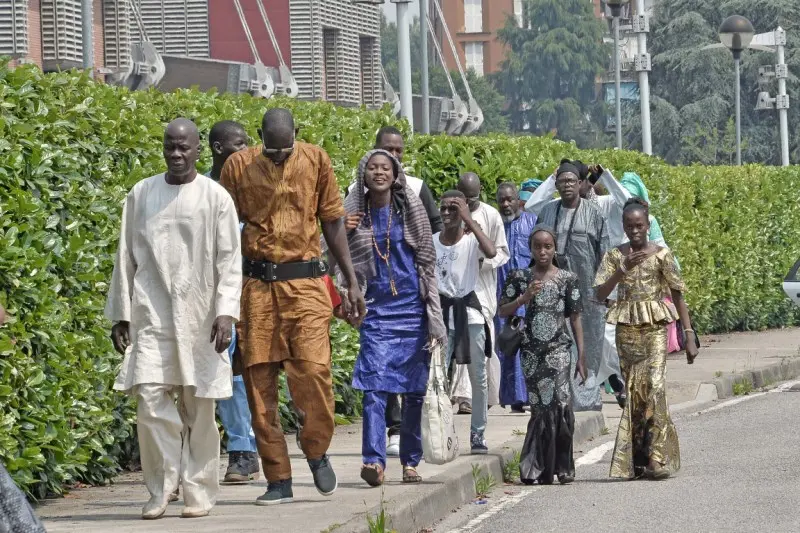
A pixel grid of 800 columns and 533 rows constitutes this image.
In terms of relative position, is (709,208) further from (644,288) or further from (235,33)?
(235,33)

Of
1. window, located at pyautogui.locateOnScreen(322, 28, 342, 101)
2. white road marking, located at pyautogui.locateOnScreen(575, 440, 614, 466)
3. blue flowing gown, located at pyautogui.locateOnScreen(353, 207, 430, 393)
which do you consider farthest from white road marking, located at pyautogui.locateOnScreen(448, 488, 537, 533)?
window, located at pyautogui.locateOnScreen(322, 28, 342, 101)

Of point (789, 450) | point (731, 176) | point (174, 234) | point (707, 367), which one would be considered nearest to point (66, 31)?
point (731, 176)

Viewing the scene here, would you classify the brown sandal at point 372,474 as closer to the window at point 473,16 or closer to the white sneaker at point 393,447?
the white sneaker at point 393,447

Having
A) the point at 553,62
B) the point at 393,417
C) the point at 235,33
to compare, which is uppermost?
the point at 553,62

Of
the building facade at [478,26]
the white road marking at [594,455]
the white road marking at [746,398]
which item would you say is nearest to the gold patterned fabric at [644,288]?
the white road marking at [594,455]

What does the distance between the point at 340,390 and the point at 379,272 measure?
4.07 meters

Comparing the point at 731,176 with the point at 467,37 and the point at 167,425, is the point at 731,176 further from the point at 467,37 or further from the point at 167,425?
the point at 467,37

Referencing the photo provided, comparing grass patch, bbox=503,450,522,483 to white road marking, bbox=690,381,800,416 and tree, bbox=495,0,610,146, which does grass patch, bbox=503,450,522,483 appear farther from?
tree, bbox=495,0,610,146

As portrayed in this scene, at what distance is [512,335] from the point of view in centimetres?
1045

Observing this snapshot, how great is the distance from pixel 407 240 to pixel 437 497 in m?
1.33

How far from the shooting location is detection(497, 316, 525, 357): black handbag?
10.5 meters

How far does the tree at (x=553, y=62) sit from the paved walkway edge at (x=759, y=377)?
95.3 metres

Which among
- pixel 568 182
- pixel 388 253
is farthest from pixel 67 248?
pixel 568 182

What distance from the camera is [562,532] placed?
8.69 metres
